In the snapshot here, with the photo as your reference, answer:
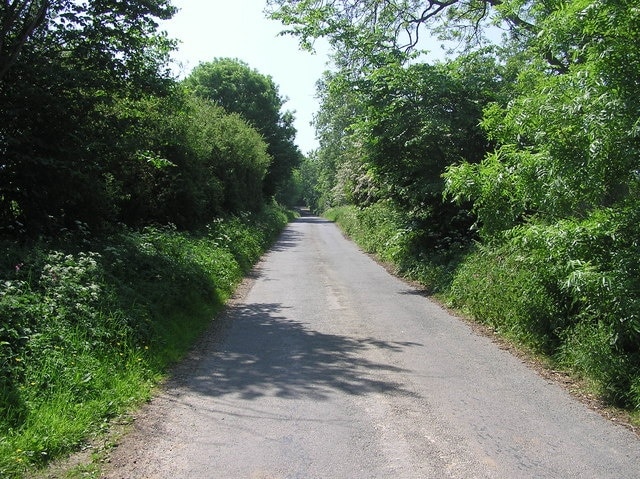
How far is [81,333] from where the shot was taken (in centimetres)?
648

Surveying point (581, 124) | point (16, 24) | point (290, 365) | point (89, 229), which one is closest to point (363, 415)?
point (290, 365)

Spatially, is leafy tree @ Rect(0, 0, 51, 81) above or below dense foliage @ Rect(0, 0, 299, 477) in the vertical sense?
above

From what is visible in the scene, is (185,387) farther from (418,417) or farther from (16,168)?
(16,168)

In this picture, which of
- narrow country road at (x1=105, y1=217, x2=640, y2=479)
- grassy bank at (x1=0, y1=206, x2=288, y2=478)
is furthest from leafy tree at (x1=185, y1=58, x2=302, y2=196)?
narrow country road at (x1=105, y1=217, x2=640, y2=479)

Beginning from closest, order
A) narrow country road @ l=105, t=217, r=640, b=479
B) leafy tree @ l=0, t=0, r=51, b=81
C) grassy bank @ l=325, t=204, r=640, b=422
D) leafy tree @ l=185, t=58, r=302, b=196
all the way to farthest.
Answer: narrow country road @ l=105, t=217, r=640, b=479, grassy bank @ l=325, t=204, r=640, b=422, leafy tree @ l=0, t=0, r=51, b=81, leafy tree @ l=185, t=58, r=302, b=196

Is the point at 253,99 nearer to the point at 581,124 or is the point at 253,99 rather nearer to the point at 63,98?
the point at 63,98

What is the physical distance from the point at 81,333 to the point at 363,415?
135 inches

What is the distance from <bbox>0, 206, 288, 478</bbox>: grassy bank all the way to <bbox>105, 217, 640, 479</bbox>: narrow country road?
44cm

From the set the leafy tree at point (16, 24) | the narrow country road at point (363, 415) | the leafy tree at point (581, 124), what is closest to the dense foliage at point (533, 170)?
the leafy tree at point (581, 124)

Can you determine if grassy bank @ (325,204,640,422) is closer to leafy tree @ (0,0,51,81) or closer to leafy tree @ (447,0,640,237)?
leafy tree @ (447,0,640,237)

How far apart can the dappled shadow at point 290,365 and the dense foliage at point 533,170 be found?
7.92ft

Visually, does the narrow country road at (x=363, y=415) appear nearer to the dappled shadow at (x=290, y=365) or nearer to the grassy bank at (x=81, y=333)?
the dappled shadow at (x=290, y=365)

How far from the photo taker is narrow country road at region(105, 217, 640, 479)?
4512 mm

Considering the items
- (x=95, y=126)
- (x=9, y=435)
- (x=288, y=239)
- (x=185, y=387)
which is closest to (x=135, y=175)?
(x=95, y=126)
